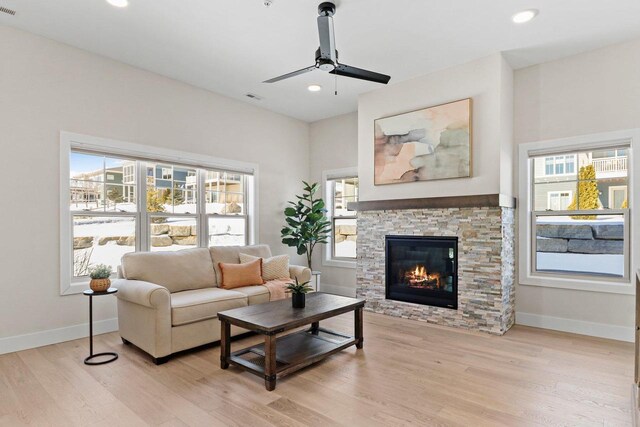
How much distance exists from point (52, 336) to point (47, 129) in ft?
6.86

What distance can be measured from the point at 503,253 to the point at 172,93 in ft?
14.6

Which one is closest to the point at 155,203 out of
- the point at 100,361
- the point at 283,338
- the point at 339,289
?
the point at 100,361

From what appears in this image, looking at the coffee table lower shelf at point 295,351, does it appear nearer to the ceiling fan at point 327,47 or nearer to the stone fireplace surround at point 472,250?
the stone fireplace surround at point 472,250

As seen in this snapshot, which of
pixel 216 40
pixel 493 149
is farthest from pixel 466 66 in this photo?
pixel 216 40

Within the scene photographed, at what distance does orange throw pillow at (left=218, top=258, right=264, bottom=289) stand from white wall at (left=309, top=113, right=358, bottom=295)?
2.05 meters

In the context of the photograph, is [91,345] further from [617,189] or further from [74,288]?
[617,189]

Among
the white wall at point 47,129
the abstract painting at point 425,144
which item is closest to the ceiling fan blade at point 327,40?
the abstract painting at point 425,144

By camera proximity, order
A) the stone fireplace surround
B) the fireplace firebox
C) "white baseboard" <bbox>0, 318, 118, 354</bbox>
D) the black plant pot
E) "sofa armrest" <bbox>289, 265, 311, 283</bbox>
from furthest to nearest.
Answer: "sofa armrest" <bbox>289, 265, 311, 283</bbox> → the fireplace firebox → the stone fireplace surround → "white baseboard" <bbox>0, 318, 118, 354</bbox> → the black plant pot

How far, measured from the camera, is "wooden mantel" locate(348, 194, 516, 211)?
3.97 m

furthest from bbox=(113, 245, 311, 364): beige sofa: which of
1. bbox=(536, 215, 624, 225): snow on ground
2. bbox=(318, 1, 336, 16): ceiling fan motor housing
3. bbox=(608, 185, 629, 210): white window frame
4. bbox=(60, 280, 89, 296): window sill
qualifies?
bbox=(608, 185, 629, 210): white window frame

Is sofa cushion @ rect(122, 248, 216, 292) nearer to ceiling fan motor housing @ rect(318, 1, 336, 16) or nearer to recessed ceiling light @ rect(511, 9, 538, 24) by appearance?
ceiling fan motor housing @ rect(318, 1, 336, 16)

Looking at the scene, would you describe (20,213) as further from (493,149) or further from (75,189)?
(493,149)

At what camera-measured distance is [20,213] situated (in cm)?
353

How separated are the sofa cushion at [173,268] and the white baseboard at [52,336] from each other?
0.80 m
